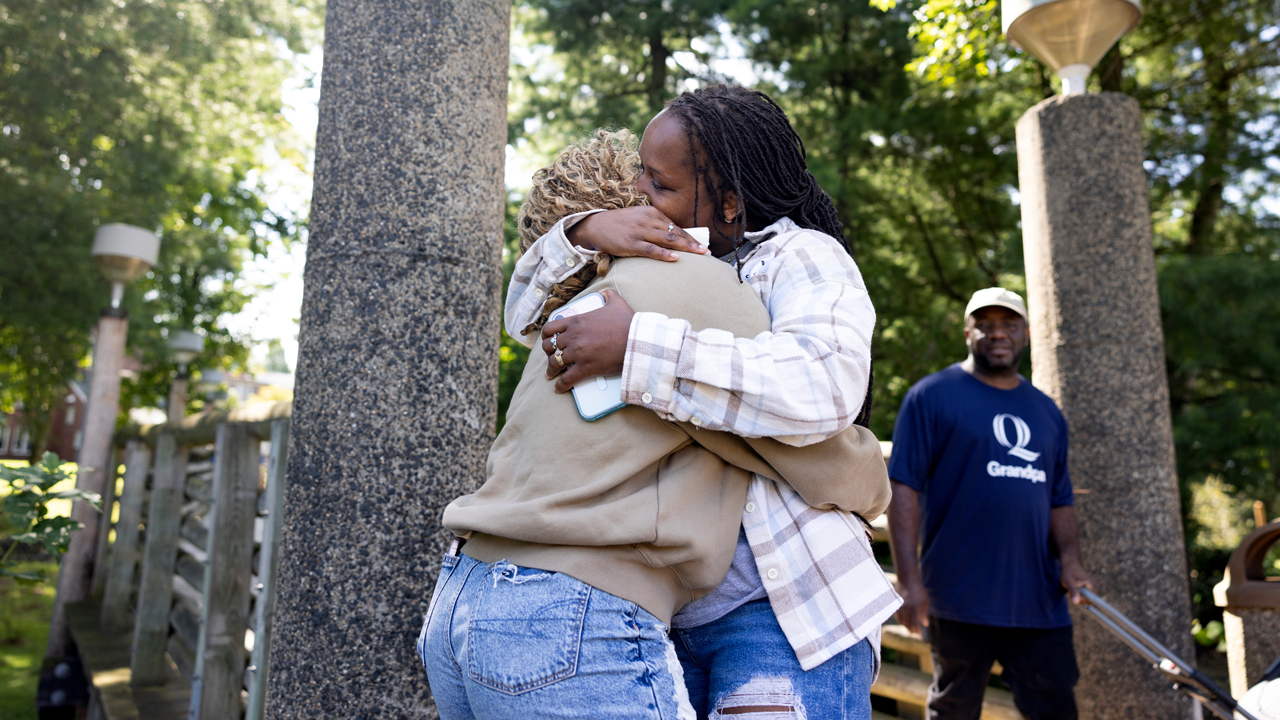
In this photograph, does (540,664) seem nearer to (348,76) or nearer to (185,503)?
(348,76)

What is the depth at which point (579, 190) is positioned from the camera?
157 cm

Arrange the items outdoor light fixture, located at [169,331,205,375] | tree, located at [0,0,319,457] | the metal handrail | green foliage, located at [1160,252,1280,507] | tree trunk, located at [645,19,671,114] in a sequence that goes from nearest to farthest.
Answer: the metal handrail < green foliage, located at [1160,252,1280,507] < tree, located at [0,0,319,457] < tree trunk, located at [645,19,671,114] < outdoor light fixture, located at [169,331,205,375]

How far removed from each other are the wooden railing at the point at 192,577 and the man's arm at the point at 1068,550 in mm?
2584

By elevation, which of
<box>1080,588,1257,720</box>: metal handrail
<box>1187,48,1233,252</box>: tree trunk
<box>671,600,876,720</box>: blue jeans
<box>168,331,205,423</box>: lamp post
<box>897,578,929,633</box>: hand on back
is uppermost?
<box>1187,48,1233,252</box>: tree trunk

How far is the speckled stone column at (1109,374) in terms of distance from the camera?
3.91 m

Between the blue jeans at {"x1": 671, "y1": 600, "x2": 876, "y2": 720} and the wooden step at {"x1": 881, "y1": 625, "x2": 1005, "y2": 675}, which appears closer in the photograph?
the blue jeans at {"x1": 671, "y1": 600, "x2": 876, "y2": 720}

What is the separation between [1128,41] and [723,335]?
9.84 metres

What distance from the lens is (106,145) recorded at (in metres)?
9.49

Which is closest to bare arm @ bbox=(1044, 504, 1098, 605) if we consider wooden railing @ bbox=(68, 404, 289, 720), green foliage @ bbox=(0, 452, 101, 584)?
wooden railing @ bbox=(68, 404, 289, 720)

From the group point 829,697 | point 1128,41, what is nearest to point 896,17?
point 1128,41

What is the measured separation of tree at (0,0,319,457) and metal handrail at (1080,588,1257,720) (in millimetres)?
9373

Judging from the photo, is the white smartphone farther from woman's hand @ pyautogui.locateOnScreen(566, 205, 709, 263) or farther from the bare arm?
the bare arm

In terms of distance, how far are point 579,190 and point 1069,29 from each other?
3.68 metres

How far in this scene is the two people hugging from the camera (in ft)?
3.82
